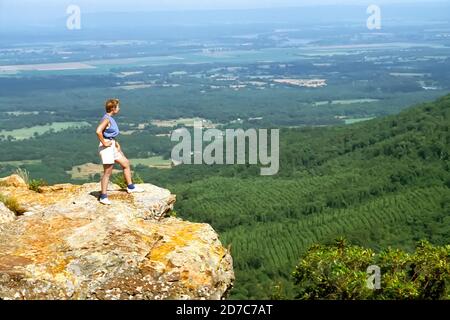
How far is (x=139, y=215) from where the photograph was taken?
1202 cm

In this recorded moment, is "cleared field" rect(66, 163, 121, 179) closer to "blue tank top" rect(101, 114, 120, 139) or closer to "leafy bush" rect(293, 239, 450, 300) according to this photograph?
"leafy bush" rect(293, 239, 450, 300)

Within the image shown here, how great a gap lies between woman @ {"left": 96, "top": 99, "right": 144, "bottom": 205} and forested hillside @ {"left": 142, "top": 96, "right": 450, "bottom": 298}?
25.1m

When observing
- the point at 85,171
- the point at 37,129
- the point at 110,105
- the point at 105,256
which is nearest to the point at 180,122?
the point at 37,129

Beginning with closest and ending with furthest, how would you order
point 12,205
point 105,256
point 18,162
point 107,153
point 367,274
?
point 105,256 → point 12,205 → point 107,153 → point 367,274 → point 18,162

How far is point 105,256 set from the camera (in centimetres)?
979

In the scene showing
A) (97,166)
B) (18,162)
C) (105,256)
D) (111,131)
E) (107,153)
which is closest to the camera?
(105,256)

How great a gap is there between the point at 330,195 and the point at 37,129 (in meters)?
99.0

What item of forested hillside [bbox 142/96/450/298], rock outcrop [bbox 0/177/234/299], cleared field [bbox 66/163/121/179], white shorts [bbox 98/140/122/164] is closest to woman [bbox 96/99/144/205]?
white shorts [bbox 98/140/122/164]

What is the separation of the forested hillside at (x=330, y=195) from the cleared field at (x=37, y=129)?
183 feet

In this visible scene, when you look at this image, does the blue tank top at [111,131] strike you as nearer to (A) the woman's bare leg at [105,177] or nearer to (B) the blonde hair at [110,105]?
(B) the blonde hair at [110,105]

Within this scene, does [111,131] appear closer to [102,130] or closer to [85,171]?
[102,130]
